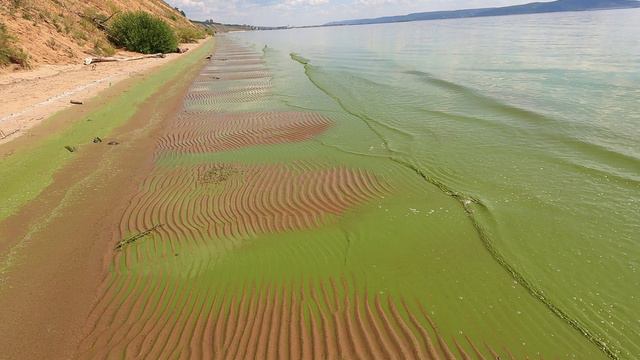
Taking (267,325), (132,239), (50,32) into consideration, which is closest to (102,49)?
(50,32)

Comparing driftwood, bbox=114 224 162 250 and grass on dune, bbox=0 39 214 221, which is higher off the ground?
grass on dune, bbox=0 39 214 221

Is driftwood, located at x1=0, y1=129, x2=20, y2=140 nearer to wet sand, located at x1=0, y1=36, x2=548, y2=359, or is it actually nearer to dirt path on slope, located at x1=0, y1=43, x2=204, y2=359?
dirt path on slope, located at x1=0, y1=43, x2=204, y2=359

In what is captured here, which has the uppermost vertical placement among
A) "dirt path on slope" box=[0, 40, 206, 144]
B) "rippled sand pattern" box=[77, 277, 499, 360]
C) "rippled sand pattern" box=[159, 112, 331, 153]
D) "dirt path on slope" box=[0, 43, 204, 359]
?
"dirt path on slope" box=[0, 40, 206, 144]

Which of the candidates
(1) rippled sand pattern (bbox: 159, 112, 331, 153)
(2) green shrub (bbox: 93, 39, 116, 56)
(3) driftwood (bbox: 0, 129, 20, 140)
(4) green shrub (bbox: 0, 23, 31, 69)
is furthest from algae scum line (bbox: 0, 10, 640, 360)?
(2) green shrub (bbox: 93, 39, 116, 56)

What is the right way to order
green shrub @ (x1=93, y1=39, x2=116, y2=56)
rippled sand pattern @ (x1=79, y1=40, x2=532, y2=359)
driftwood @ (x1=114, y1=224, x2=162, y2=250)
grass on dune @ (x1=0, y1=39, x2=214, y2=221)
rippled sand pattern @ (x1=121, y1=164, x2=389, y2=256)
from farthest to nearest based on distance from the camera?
1. green shrub @ (x1=93, y1=39, x2=116, y2=56)
2. grass on dune @ (x1=0, y1=39, x2=214, y2=221)
3. rippled sand pattern @ (x1=121, y1=164, x2=389, y2=256)
4. driftwood @ (x1=114, y1=224, x2=162, y2=250)
5. rippled sand pattern @ (x1=79, y1=40, x2=532, y2=359)

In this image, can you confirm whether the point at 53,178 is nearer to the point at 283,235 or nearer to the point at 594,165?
the point at 283,235

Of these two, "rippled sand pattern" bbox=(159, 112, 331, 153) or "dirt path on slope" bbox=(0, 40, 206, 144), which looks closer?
"rippled sand pattern" bbox=(159, 112, 331, 153)

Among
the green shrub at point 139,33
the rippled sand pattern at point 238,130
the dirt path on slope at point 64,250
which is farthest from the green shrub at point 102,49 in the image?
the dirt path on slope at point 64,250

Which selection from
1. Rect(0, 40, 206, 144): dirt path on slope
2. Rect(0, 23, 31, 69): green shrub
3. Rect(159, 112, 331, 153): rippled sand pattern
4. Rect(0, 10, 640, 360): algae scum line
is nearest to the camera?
Rect(0, 10, 640, 360): algae scum line
